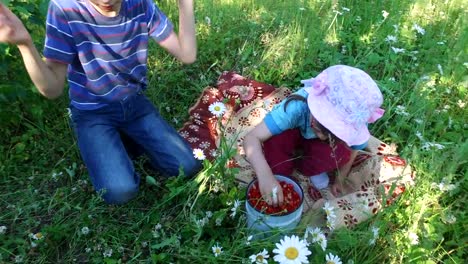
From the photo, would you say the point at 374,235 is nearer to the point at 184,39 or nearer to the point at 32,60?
the point at 184,39

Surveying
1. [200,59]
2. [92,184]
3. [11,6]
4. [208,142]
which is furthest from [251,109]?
[11,6]

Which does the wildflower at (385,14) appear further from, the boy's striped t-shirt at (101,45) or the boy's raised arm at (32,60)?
the boy's raised arm at (32,60)

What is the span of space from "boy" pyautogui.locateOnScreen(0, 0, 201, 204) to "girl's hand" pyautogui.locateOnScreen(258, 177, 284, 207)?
1.71ft

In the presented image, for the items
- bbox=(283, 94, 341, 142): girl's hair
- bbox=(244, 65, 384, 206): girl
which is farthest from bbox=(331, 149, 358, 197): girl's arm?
bbox=(283, 94, 341, 142): girl's hair

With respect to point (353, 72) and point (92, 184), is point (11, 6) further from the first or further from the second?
point (353, 72)

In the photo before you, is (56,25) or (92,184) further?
(92,184)

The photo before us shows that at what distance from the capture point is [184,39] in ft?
6.70

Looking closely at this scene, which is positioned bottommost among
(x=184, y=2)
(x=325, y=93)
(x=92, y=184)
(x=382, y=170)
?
(x=382, y=170)

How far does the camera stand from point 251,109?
2.57 metres

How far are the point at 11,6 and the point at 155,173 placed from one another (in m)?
1.02

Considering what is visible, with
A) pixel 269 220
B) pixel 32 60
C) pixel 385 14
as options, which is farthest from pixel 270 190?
pixel 385 14

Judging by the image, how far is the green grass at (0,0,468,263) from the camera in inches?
65.2

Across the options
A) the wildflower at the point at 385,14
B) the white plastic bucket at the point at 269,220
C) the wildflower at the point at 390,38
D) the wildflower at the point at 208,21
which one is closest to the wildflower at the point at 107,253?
the white plastic bucket at the point at 269,220

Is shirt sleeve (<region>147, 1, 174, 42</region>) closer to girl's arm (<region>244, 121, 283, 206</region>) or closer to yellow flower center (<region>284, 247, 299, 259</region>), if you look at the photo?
girl's arm (<region>244, 121, 283, 206</region>)
